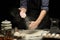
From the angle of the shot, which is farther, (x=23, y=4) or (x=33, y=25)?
(x=23, y=4)

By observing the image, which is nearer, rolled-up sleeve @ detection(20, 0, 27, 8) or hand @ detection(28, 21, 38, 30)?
hand @ detection(28, 21, 38, 30)

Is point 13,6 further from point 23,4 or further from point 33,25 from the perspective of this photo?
point 33,25

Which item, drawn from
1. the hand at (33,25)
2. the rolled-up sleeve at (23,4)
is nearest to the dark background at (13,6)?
the rolled-up sleeve at (23,4)

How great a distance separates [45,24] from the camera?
73.0 inches

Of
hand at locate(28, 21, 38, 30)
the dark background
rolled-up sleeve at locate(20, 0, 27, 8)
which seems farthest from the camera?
the dark background

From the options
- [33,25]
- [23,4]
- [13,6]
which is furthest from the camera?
[13,6]

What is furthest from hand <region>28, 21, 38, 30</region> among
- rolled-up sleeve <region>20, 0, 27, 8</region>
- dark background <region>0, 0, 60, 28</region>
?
dark background <region>0, 0, 60, 28</region>

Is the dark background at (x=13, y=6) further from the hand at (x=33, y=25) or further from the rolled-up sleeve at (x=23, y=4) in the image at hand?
the hand at (x=33, y=25)

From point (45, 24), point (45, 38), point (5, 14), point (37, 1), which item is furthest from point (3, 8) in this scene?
point (45, 38)

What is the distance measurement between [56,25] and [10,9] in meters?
0.70

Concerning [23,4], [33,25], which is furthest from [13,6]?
[33,25]

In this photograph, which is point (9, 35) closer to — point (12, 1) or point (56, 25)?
point (56, 25)

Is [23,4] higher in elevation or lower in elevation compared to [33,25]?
higher

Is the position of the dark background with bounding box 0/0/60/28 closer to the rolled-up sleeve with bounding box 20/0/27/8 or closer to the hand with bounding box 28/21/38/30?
the rolled-up sleeve with bounding box 20/0/27/8
